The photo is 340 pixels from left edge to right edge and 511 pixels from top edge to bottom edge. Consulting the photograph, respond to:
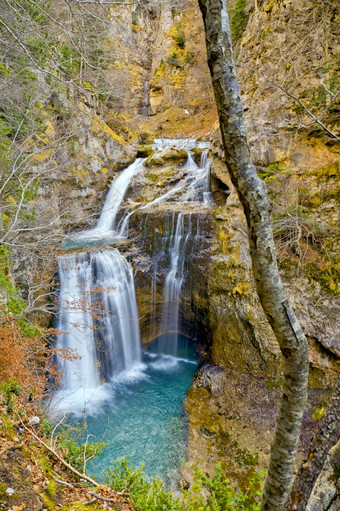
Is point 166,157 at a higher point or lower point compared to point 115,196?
higher

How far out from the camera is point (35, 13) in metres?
5.55

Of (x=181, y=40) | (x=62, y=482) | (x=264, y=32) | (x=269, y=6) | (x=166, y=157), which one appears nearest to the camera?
(x=62, y=482)

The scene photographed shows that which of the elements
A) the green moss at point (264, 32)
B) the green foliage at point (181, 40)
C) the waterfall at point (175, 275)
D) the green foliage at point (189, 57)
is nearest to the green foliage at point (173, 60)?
the green foliage at point (189, 57)

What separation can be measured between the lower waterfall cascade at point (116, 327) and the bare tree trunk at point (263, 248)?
517 centimetres

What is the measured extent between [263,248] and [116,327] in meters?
7.54

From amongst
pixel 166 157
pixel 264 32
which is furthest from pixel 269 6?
pixel 166 157

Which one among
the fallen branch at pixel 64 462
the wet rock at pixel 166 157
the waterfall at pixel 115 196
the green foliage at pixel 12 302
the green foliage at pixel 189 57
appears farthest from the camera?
the green foliage at pixel 189 57

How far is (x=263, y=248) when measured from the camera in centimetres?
144

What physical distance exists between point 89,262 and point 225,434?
570 centimetres

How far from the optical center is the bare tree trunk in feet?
4.17

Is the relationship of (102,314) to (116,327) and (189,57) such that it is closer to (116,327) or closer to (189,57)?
(116,327)

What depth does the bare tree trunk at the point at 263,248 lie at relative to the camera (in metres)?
1.27

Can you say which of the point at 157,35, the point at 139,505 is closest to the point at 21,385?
the point at 139,505

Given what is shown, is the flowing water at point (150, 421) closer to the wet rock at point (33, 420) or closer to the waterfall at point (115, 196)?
the wet rock at point (33, 420)
